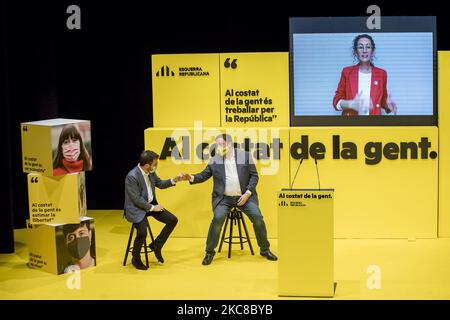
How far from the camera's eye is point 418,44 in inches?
387

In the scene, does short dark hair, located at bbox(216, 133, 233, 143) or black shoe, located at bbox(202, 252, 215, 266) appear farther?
short dark hair, located at bbox(216, 133, 233, 143)

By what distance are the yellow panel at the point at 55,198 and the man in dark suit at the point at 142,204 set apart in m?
0.53

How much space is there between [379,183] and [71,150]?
3511mm

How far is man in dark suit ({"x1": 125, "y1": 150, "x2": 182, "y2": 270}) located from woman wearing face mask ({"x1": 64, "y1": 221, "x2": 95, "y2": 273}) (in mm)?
435

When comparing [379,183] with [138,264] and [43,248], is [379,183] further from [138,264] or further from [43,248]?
[43,248]

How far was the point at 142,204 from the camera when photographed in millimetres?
8773

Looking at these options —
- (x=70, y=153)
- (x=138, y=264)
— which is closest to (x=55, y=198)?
(x=70, y=153)

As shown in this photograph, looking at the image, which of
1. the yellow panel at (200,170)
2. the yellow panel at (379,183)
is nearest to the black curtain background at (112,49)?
the yellow panel at (200,170)

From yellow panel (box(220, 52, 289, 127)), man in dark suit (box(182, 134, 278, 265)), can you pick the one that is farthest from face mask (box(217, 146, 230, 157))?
yellow panel (box(220, 52, 289, 127))

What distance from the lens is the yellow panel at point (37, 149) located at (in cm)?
852

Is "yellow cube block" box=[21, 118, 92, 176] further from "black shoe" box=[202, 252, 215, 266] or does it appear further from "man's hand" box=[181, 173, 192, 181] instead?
"black shoe" box=[202, 252, 215, 266]

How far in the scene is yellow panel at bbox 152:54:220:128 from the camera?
32.9 feet

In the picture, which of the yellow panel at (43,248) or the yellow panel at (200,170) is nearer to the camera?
the yellow panel at (43,248)

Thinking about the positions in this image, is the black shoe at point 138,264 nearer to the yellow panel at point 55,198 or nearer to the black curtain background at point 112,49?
the yellow panel at point 55,198
